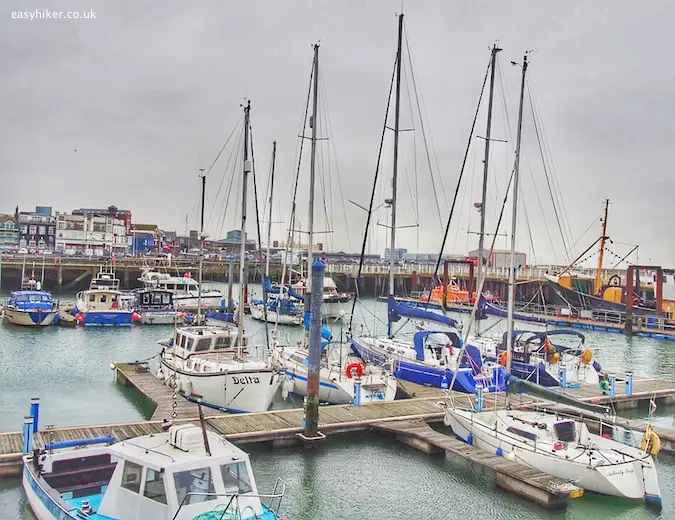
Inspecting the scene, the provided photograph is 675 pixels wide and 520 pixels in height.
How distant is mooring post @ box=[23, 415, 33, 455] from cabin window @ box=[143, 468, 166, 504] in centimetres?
678

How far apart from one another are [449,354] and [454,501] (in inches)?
472

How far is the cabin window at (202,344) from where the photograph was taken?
25188mm

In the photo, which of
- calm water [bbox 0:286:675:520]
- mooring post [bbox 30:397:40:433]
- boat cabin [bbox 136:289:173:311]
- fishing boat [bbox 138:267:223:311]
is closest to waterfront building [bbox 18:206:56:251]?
fishing boat [bbox 138:267:223:311]

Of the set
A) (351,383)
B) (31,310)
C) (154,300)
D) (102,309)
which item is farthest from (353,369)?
(154,300)

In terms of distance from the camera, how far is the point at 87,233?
470 ft

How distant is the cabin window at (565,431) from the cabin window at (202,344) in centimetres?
1364

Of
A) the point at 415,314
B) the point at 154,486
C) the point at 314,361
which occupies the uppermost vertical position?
the point at 415,314

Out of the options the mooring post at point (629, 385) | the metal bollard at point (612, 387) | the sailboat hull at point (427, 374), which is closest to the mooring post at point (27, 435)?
the sailboat hull at point (427, 374)

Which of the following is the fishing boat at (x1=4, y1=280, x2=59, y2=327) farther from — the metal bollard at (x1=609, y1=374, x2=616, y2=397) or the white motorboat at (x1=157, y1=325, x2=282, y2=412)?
the metal bollard at (x1=609, y1=374, x2=616, y2=397)

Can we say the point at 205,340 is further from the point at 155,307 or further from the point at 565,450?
the point at 155,307

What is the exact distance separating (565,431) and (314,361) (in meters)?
7.59

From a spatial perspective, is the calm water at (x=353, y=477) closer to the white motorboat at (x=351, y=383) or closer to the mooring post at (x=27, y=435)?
the mooring post at (x=27, y=435)

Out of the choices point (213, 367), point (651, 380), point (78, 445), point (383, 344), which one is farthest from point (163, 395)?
point (651, 380)

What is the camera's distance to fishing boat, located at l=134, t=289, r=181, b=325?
53.1 m
